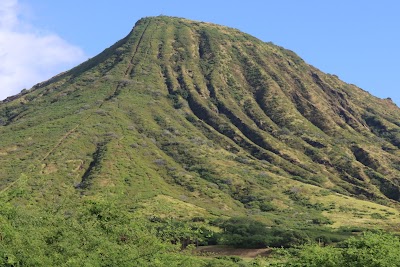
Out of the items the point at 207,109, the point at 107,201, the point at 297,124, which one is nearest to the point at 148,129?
the point at 207,109

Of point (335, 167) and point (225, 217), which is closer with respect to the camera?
point (225, 217)

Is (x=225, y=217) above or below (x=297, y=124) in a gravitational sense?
below

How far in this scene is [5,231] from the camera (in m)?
22.8

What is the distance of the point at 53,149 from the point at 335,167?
93.6 meters

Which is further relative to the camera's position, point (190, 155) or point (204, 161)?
point (190, 155)

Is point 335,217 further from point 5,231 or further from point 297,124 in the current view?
point 5,231

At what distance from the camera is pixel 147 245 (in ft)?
82.9

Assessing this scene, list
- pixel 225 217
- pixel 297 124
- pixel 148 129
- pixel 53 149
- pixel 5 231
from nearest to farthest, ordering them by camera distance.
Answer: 1. pixel 5 231
2. pixel 225 217
3. pixel 53 149
4. pixel 148 129
5. pixel 297 124

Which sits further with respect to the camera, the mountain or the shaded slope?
the shaded slope

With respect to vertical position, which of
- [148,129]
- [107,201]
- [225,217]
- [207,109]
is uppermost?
[207,109]

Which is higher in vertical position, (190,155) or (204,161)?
(190,155)

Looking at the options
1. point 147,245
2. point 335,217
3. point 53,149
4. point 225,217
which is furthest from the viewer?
point 53,149

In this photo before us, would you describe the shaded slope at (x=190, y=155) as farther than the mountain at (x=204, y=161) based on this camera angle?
Yes

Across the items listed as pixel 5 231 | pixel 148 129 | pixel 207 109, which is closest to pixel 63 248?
pixel 5 231
